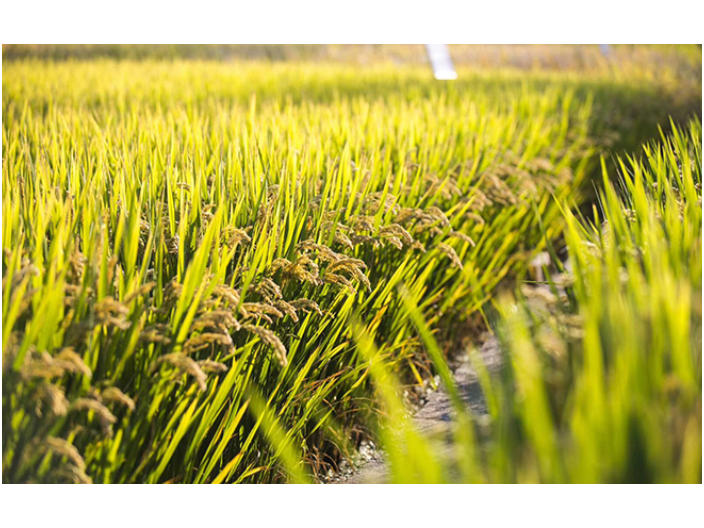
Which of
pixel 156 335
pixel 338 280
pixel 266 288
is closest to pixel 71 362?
pixel 156 335

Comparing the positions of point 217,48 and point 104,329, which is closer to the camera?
point 104,329

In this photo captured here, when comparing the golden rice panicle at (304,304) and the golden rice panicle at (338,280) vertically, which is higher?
the golden rice panicle at (338,280)

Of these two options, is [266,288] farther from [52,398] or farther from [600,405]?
[600,405]

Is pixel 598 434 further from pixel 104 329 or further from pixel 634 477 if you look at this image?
pixel 104 329

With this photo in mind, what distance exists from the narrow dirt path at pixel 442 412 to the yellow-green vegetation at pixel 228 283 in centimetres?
15

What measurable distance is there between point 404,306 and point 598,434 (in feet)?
5.24

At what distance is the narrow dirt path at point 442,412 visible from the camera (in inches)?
89.2

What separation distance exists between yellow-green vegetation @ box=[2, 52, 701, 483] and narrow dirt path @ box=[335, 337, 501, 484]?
15cm

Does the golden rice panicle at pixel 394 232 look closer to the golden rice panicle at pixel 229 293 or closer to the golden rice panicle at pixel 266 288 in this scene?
the golden rice panicle at pixel 266 288

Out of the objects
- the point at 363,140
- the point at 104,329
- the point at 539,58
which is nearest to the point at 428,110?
the point at 363,140

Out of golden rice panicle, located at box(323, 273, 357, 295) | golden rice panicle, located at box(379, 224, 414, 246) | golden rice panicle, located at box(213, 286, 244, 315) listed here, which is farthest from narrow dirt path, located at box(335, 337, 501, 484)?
golden rice panicle, located at box(213, 286, 244, 315)

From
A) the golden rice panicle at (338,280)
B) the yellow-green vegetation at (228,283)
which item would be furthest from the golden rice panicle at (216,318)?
the golden rice panicle at (338,280)

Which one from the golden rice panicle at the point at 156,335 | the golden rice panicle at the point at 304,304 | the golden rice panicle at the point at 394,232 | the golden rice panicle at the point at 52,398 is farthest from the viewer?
the golden rice panicle at the point at 394,232
